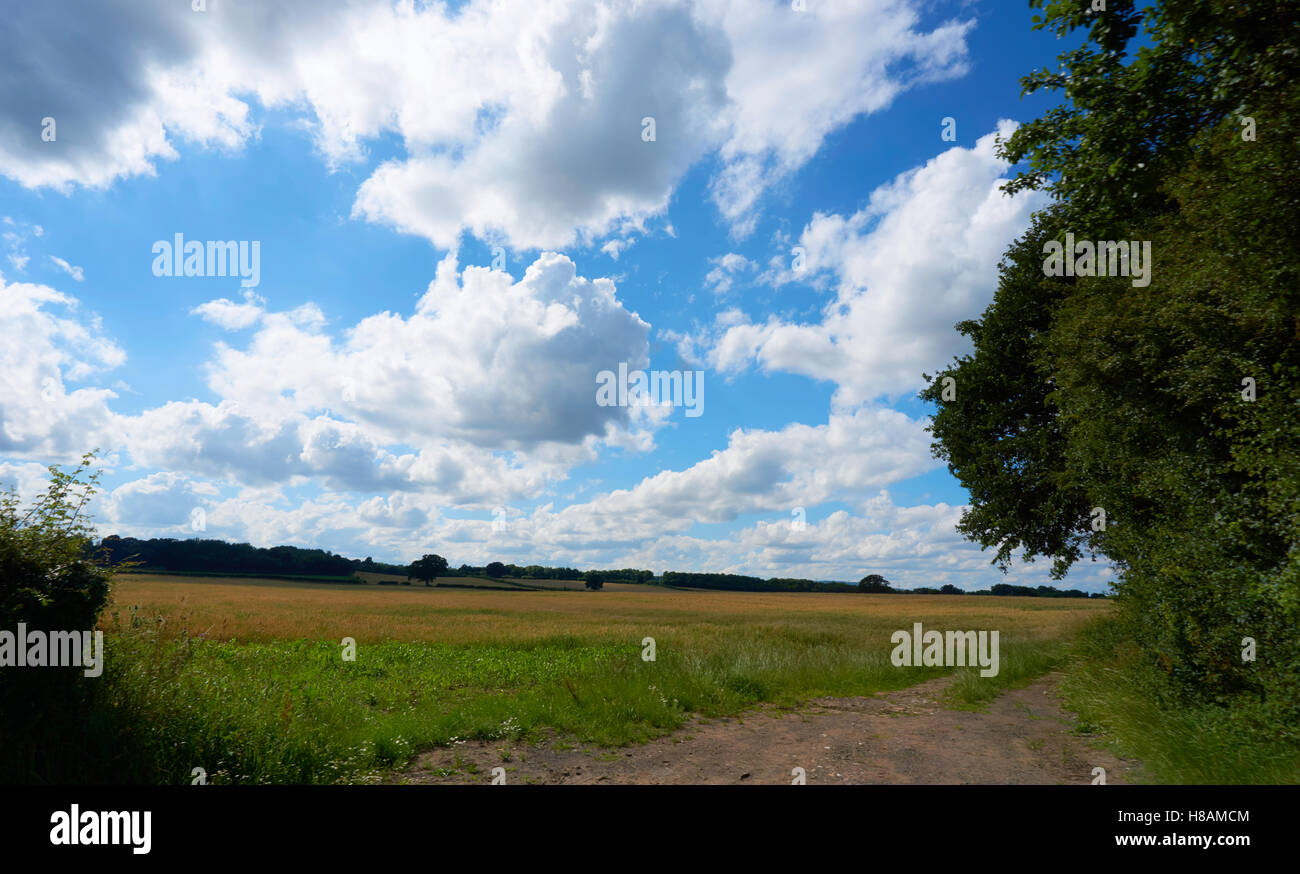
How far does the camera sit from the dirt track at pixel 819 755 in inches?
316

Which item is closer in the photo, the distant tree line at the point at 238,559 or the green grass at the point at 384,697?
the green grass at the point at 384,697

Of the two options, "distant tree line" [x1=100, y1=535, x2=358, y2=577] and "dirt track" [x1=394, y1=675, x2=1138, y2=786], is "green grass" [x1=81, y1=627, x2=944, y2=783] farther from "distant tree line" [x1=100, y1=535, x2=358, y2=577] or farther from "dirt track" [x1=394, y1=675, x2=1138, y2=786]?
"distant tree line" [x1=100, y1=535, x2=358, y2=577]

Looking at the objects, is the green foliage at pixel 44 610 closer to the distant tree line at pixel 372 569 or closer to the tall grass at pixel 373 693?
the tall grass at pixel 373 693

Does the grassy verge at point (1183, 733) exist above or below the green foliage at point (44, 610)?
below

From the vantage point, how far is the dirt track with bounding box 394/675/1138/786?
26.4 ft

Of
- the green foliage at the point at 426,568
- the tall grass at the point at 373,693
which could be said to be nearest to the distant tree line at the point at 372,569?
the green foliage at the point at 426,568

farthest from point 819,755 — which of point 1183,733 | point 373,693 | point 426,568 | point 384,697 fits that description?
point 426,568

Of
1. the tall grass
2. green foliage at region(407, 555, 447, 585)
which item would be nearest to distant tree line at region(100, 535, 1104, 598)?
green foliage at region(407, 555, 447, 585)

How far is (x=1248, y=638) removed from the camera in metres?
7.92

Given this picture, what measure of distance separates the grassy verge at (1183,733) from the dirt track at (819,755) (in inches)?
17.8

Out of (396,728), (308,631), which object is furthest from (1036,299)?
(308,631)

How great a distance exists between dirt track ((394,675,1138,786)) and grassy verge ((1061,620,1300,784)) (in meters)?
0.45
